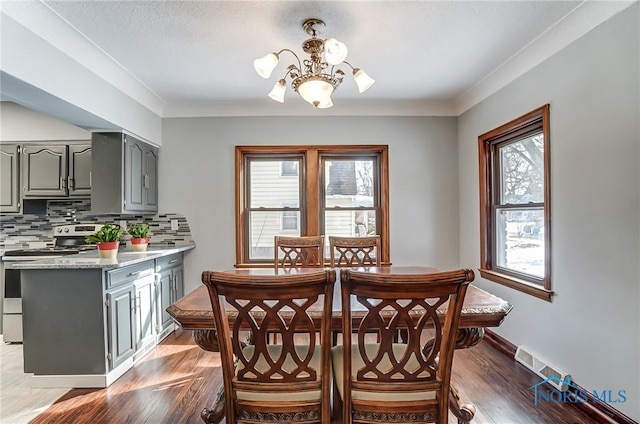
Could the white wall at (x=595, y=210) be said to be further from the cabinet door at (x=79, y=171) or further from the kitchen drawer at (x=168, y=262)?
the cabinet door at (x=79, y=171)

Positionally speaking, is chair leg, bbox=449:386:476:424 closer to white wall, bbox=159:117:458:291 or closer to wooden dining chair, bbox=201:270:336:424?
wooden dining chair, bbox=201:270:336:424

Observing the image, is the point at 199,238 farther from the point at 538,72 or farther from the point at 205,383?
the point at 538,72

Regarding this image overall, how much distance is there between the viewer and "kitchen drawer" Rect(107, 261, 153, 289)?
8.03ft

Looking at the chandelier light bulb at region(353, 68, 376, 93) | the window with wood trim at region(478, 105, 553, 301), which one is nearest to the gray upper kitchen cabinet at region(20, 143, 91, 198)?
the chandelier light bulb at region(353, 68, 376, 93)

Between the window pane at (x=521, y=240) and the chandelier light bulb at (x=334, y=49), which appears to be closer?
the chandelier light bulb at (x=334, y=49)

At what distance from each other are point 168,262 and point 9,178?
189 cm

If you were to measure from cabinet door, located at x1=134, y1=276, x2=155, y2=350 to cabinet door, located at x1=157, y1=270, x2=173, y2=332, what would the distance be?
5.3 inches

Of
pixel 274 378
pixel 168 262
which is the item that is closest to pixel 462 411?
pixel 274 378

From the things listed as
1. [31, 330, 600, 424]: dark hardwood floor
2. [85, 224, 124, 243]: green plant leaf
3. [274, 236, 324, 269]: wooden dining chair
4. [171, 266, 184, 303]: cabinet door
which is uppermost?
[85, 224, 124, 243]: green plant leaf

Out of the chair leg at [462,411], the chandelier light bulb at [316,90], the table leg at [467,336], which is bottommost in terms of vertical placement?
the chair leg at [462,411]

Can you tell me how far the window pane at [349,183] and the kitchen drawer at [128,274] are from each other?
6.25 feet

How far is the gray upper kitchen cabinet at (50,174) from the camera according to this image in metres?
3.46

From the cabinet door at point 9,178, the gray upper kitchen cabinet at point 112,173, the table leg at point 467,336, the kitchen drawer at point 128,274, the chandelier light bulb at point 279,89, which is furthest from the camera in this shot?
the cabinet door at point 9,178

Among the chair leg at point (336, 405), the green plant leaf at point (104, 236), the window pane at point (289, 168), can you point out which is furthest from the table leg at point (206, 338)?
the window pane at point (289, 168)
